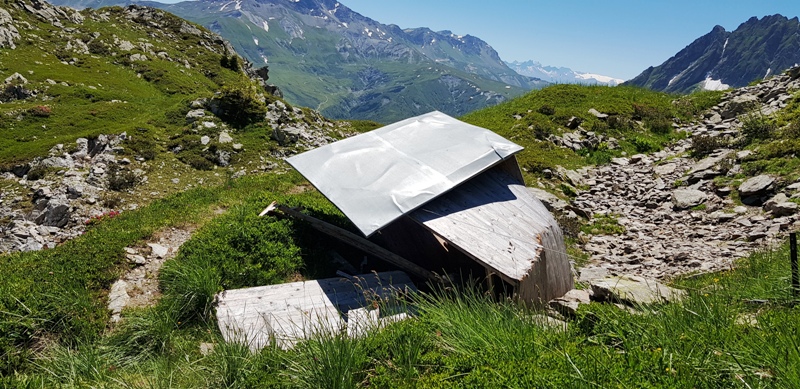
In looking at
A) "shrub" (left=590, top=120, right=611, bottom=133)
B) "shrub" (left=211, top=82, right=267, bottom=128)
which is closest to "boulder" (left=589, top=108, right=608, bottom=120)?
"shrub" (left=590, top=120, right=611, bottom=133)

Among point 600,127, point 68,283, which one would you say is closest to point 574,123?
point 600,127

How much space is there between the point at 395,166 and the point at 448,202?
1.53 m

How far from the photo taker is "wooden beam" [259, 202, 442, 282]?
910 centimetres

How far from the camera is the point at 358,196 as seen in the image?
28.0ft

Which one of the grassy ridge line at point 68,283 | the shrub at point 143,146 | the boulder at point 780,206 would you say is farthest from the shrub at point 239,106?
the boulder at point 780,206

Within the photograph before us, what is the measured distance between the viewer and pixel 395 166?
9.45m

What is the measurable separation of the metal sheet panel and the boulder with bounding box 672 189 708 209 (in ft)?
27.0

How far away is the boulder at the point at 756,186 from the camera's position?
1283cm

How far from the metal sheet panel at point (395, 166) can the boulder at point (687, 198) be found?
8.22 m

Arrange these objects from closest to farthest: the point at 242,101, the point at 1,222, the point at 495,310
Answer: the point at 495,310, the point at 1,222, the point at 242,101

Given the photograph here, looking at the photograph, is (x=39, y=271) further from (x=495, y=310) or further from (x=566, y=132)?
(x=566, y=132)

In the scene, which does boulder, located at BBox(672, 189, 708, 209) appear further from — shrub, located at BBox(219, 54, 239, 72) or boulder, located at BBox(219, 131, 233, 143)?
shrub, located at BBox(219, 54, 239, 72)

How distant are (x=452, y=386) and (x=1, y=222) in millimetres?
18891

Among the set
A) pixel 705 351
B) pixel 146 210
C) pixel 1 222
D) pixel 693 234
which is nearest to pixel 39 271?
pixel 146 210
